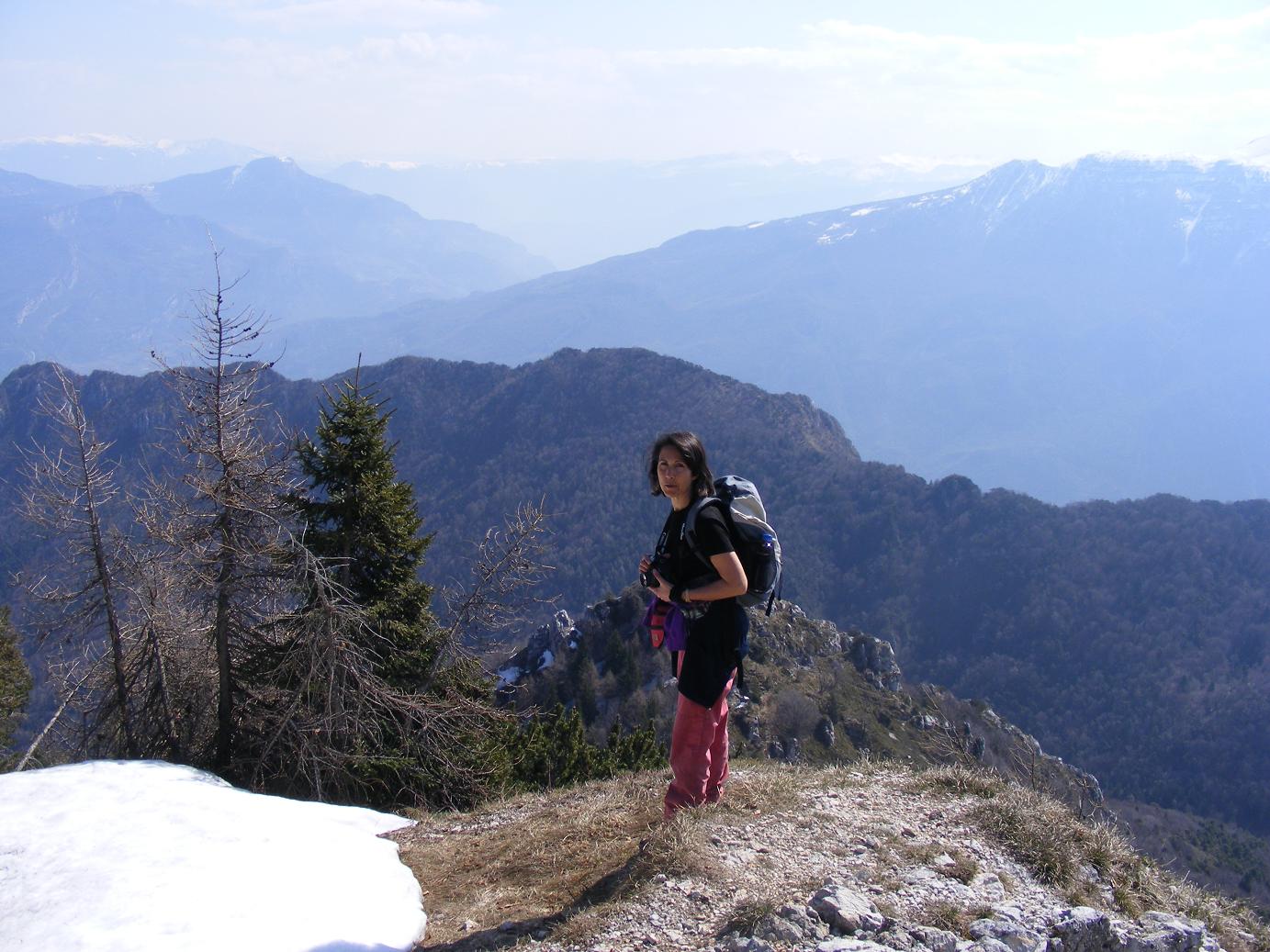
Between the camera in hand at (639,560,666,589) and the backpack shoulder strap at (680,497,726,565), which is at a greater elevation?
the backpack shoulder strap at (680,497,726,565)

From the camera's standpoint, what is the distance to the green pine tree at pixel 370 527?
12648mm

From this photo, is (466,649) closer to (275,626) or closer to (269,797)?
(275,626)

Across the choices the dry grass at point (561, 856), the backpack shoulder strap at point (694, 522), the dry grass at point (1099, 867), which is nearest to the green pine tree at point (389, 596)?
the dry grass at point (561, 856)

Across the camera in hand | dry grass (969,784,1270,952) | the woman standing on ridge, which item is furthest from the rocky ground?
the camera in hand

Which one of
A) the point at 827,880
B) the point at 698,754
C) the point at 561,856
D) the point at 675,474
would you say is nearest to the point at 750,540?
the point at 675,474

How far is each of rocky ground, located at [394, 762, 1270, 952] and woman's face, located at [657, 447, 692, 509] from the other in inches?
92.8

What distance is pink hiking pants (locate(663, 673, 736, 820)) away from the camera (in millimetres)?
5977

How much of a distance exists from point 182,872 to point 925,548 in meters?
128

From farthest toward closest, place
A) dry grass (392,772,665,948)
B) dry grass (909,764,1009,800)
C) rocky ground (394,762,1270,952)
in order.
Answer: dry grass (909,764,1009,800), dry grass (392,772,665,948), rocky ground (394,762,1270,952)

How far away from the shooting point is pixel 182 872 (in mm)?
5938

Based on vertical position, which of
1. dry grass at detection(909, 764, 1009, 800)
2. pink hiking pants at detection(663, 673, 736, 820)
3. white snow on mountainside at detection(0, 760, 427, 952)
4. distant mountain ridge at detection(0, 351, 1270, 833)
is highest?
Result: pink hiking pants at detection(663, 673, 736, 820)

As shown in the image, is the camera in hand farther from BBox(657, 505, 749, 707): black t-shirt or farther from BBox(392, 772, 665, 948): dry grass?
BBox(392, 772, 665, 948): dry grass

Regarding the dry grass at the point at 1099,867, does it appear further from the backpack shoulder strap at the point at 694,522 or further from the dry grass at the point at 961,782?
the backpack shoulder strap at the point at 694,522

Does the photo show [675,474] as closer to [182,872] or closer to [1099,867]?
[1099,867]
